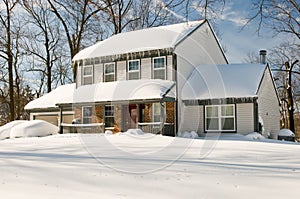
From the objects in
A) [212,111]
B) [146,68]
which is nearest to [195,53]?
[146,68]

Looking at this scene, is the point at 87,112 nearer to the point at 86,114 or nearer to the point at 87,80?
Result: the point at 86,114

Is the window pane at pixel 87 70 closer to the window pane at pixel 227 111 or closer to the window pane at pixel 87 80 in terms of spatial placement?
the window pane at pixel 87 80

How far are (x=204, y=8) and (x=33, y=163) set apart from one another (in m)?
5.58

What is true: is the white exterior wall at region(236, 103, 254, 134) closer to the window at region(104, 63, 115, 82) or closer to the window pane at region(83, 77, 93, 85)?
the window at region(104, 63, 115, 82)

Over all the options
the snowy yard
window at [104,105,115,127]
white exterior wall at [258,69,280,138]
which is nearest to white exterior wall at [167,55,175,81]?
window at [104,105,115,127]

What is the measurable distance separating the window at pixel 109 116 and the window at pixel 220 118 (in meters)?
5.73

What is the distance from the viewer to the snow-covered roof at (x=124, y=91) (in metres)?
A: 17.7

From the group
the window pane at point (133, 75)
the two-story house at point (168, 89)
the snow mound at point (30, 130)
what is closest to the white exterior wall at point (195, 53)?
the two-story house at point (168, 89)

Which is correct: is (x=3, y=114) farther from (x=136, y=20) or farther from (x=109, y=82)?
(x=109, y=82)

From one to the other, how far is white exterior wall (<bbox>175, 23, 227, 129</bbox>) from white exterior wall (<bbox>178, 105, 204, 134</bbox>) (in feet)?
1.28

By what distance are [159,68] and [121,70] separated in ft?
8.76

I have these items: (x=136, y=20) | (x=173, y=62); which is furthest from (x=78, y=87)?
(x=136, y=20)

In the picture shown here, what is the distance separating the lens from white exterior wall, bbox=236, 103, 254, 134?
1781 cm

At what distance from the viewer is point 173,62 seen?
1912 cm
